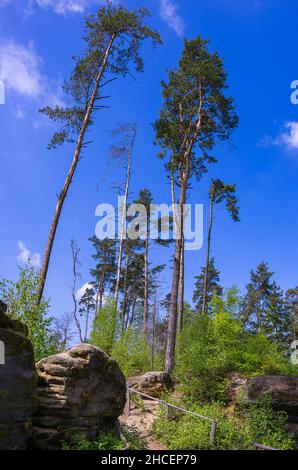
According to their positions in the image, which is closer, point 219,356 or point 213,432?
point 213,432

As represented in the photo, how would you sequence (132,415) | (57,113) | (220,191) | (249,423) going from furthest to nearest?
(220,191) < (57,113) < (132,415) < (249,423)

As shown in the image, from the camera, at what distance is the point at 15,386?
7668mm

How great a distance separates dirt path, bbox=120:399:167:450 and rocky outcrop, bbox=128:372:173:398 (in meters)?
0.49

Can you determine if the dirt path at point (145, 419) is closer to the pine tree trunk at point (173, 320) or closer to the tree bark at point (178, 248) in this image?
the pine tree trunk at point (173, 320)

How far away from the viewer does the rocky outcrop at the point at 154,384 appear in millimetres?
16594

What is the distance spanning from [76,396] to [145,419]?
621 cm

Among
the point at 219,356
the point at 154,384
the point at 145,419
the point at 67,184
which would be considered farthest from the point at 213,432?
the point at 67,184

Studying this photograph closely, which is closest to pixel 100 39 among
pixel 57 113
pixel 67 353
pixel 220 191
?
pixel 57 113

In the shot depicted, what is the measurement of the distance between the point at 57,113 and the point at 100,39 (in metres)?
4.32

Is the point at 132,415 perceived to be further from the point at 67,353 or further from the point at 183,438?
the point at 67,353

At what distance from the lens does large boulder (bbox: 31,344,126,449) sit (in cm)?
849

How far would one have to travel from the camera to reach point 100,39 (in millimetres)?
17750

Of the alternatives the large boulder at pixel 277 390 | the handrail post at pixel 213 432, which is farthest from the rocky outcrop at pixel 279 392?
the handrail post at pixel 213 432

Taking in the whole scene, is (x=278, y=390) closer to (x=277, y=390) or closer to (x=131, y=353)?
(x=277, y=390)
